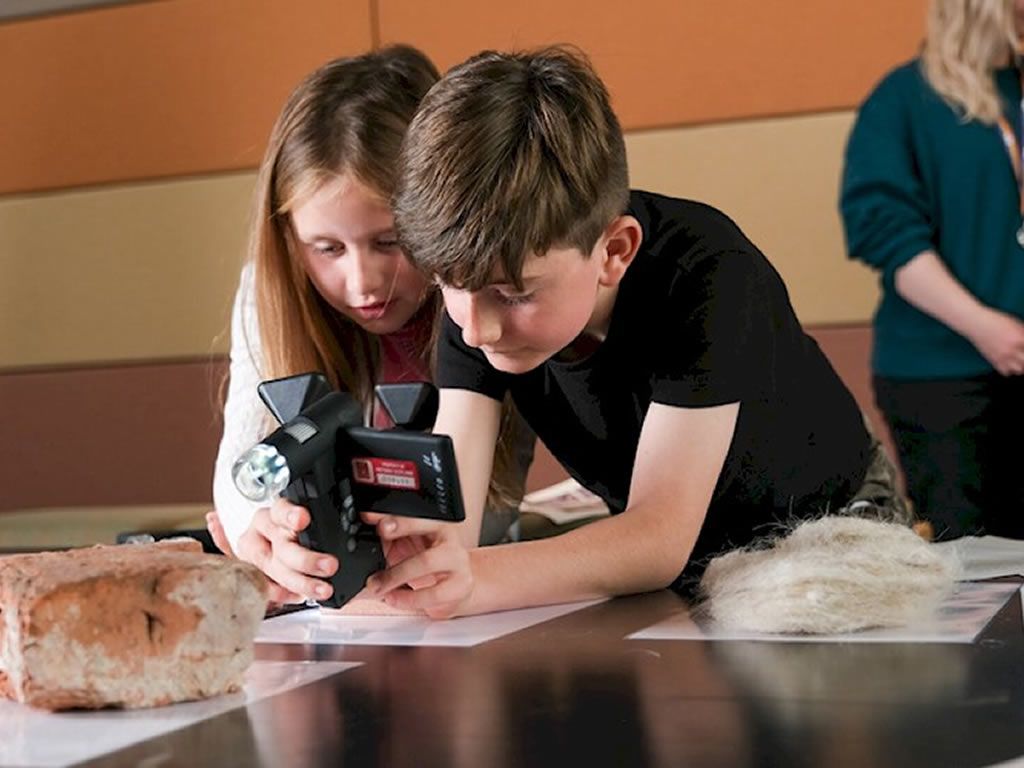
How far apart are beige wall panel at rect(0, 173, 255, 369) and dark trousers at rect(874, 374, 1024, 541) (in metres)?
1.51

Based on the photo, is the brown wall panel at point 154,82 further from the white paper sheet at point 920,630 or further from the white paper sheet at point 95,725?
the white paper sheet at point 95,725

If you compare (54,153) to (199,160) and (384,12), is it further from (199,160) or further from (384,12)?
(384,12)

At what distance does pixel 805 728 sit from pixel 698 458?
0.54 m

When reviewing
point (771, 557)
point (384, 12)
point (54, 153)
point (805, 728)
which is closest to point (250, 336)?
point (771, 557)

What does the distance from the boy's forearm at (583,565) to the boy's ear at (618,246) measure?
20cm

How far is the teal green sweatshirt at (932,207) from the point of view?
7.36 feet

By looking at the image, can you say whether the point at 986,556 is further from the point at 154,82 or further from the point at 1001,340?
the point at 154,82

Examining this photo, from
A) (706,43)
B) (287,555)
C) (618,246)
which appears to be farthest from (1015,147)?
(287,555)

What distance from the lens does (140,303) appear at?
10.9ft

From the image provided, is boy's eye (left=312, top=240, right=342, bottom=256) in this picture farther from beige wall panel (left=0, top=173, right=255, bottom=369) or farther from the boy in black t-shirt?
beige wall panel (left=0, top=173, right=255, bottom=369)

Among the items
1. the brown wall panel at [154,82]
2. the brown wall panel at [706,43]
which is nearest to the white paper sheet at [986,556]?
the brown wall panel at [706,43]

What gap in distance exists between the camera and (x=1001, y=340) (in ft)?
7.17

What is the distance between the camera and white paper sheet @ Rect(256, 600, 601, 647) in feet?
3.58

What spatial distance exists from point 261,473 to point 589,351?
1.52 ft
